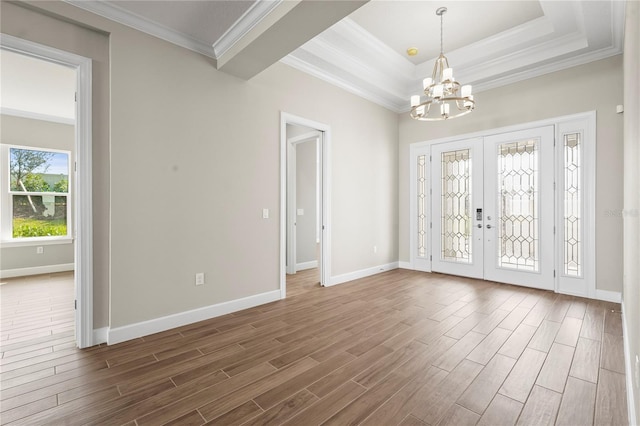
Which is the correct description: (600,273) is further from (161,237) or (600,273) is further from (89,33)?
(89,33)

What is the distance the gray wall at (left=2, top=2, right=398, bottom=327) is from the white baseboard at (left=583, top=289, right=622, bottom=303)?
167 inches

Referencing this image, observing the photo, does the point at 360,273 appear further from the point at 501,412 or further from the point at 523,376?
the point at 501,412

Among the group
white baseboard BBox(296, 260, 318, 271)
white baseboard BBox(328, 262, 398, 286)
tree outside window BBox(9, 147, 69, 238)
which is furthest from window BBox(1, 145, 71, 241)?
white baseboard BBox(328, 262, 398, 286)

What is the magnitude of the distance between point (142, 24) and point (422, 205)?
498 cm

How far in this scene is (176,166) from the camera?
3.06m

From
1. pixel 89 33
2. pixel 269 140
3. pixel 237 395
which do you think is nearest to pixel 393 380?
pixel 237 395

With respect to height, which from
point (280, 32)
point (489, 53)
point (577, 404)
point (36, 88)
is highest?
point (489, 53)

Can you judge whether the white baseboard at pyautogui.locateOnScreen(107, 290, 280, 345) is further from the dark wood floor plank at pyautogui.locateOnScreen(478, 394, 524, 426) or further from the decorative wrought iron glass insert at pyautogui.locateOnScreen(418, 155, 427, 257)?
the decorative wrought iron glass insert at pyautogui.locateOnScreen(418, 155, 427, 257)

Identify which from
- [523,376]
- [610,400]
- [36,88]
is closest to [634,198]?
[610,400]

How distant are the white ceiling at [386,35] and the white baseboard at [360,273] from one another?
311 cm

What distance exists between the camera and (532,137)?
4.37 meters

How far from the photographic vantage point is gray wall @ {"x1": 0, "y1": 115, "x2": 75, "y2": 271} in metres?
5.40

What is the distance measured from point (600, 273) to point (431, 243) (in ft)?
7.60

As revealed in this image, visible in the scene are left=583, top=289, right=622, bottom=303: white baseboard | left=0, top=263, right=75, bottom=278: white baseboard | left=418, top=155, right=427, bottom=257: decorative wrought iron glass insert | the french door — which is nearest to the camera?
left=583, top=289, right=622, bottom=303: white baseboard
